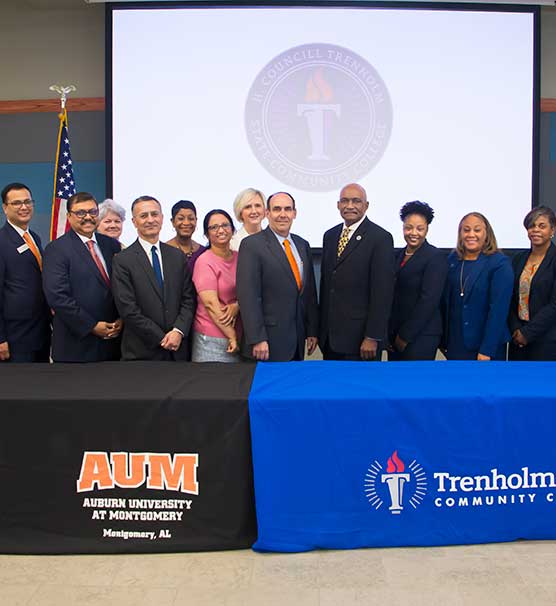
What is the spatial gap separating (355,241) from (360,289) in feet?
0.79

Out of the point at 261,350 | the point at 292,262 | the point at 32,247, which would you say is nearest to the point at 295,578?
the point at 261,350

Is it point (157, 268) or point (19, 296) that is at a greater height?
point (157, 268)

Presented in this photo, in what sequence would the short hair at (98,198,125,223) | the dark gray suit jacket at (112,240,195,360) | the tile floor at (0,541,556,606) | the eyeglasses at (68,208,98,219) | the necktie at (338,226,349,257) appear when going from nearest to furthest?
the tile floor at (0,541,556,606) → the dark gray suit jacket at (112,240,195,360) → the eyeglasses at (68,208,98,219) → the necktie at (338,226,349,257) → the short hair at (98,198,125,223)

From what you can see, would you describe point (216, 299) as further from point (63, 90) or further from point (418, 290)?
point (63, 90)

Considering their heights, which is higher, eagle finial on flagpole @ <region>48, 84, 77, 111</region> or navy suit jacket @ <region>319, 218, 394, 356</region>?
eagle finial on flagpole @ <region>48, 84, 77, 111</region>

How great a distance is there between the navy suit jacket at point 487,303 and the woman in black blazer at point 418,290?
0.45ft

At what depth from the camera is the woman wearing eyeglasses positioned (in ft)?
9.63

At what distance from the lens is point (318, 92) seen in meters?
4.90

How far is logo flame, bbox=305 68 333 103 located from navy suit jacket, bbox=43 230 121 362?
2.59 m

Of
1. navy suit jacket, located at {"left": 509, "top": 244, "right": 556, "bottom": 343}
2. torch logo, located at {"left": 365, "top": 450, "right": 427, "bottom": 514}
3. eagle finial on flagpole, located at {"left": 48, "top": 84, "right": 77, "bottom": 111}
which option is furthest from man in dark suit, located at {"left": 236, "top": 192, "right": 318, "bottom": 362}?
eagle finial on flagpole, located at {"left": 48, "top": 84, "right": 77, "bottom": 111}

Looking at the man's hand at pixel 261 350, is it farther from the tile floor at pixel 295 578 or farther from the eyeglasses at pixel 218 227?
the tile floor at pixel 295 578

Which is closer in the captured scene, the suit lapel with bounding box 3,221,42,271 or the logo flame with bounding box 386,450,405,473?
the logo flame with bounding box 386,450,405,473

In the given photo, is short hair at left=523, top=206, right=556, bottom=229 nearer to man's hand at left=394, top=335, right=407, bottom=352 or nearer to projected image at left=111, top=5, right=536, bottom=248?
man's hand at left=394, top=335, right=407, bottom=352

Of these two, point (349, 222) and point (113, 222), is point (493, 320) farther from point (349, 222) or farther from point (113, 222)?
point (113, 222)
